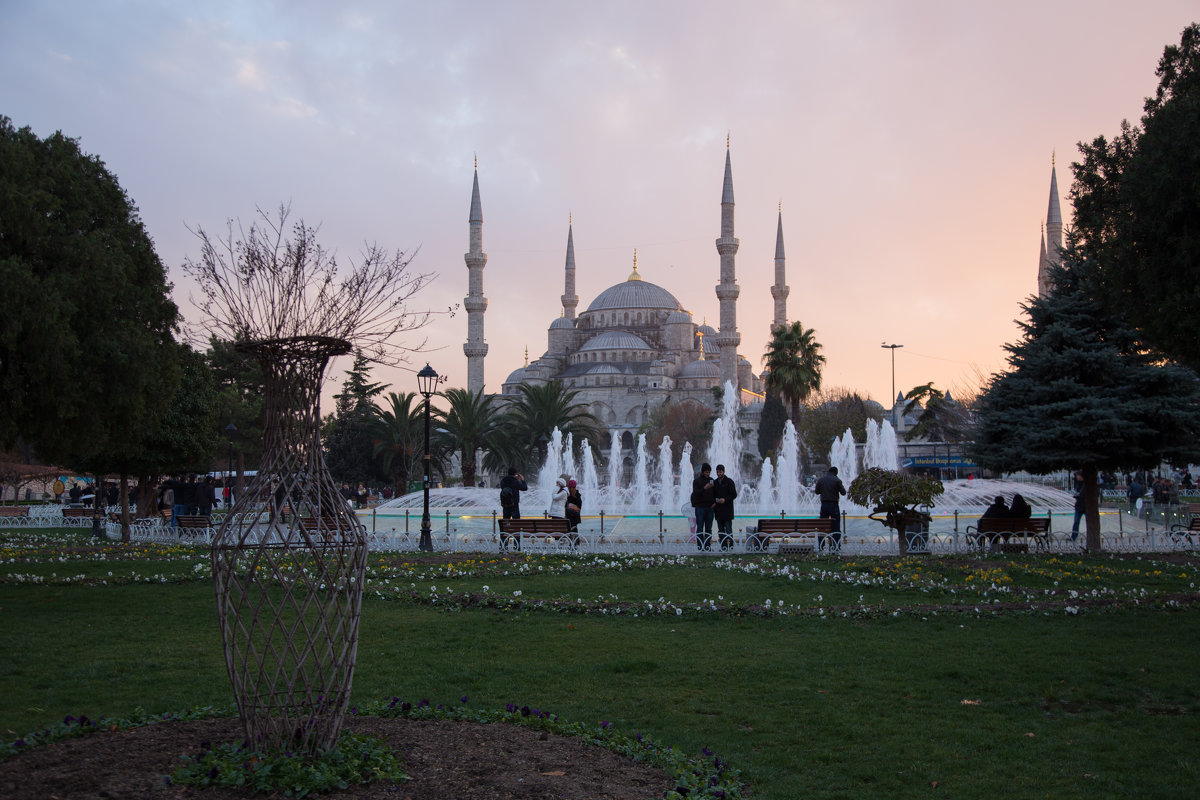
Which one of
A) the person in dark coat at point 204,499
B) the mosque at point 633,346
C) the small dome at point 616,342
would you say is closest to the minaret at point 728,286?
the mosque at point 633,346

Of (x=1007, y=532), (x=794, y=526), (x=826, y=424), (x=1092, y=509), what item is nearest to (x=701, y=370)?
(x=826, y=424)

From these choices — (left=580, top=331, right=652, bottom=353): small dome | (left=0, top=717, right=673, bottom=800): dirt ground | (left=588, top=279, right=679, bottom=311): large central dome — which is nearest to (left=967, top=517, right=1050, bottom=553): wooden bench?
(left=0, top=717, right=673, bottom=800): dirt ground

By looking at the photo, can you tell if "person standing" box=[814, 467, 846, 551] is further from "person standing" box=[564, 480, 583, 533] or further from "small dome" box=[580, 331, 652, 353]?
"small dome" box=[580, 331, 652, 353]

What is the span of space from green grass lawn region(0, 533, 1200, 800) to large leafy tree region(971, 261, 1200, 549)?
280 centimetres

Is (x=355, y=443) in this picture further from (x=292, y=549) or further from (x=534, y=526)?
(x=292, y=549)

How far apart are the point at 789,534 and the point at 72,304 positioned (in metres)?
9.18

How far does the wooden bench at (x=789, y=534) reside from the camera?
13.3 m

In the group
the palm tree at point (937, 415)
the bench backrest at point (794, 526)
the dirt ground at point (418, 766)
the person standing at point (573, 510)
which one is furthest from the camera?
the palm tree at point (937, 415)

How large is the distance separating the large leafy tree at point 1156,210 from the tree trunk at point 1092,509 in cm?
533

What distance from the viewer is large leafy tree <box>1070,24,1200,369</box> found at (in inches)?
294

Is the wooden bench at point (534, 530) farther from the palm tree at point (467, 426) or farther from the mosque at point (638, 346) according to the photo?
the mosque at point (638, 346)

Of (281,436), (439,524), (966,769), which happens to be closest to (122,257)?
(281,436)

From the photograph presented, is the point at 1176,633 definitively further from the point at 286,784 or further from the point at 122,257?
the point at 122,257

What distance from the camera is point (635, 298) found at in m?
79.3
